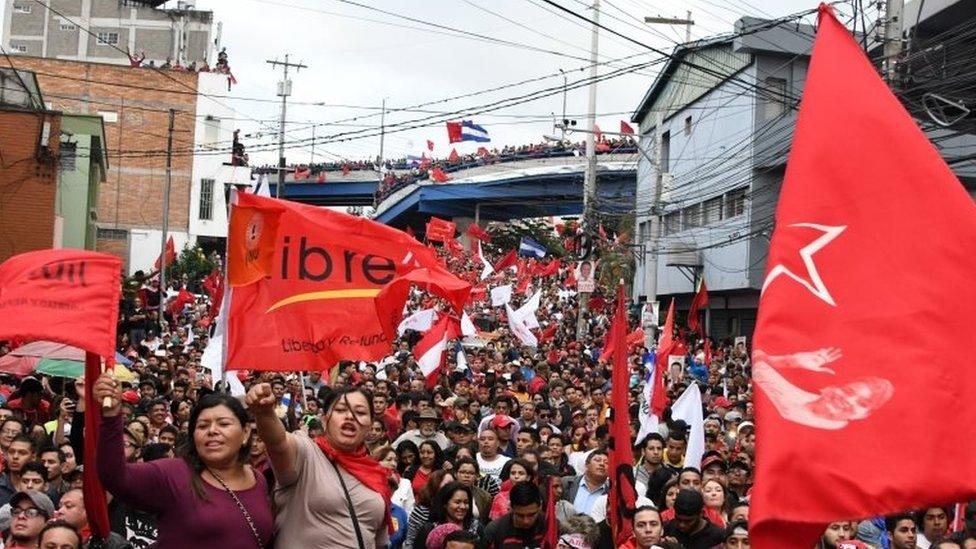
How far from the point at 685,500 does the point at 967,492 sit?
4.09 m

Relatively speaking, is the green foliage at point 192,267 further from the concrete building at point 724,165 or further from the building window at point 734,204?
the building window at point 734,204

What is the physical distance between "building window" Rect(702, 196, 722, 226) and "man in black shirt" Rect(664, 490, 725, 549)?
1188 inches

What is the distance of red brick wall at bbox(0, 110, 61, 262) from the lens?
1159 inches

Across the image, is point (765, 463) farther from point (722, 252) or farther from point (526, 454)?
point (722, 252)

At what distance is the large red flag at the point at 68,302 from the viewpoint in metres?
5.25

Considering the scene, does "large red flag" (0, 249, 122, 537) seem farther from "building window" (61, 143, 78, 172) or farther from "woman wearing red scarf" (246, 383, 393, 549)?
"building window" (61, 143, 78, 172)

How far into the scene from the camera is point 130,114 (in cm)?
5884

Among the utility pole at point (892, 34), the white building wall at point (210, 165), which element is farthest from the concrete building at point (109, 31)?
the utility pole at point (892, 34)

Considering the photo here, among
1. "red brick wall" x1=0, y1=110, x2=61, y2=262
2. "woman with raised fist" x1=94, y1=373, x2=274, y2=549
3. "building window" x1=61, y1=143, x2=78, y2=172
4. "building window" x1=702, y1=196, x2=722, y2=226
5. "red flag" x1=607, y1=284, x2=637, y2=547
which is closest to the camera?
"woman with raised fist" x1=94, y1=373, x2=274, y2=549

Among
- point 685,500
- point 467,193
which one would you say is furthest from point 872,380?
point 467,193

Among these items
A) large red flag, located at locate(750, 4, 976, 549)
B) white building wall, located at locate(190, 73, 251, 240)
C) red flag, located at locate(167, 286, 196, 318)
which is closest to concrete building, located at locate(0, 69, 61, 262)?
red flag, located at locate(167, 286, 196, 318)

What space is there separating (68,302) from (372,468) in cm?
144

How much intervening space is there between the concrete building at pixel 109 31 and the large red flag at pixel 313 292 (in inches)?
2489

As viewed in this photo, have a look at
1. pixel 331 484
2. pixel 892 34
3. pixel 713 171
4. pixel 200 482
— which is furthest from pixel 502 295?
pixel 200 482
